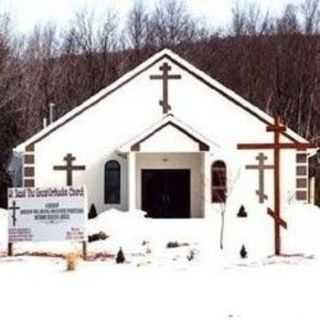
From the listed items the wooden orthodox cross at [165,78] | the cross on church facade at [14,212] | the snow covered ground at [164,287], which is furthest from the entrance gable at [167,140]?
the cross on church facade at [14,212]

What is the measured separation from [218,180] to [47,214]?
51.7 feet

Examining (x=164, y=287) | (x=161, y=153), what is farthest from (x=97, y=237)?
(x=164, y=287)

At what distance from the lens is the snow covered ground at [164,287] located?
1129 cm

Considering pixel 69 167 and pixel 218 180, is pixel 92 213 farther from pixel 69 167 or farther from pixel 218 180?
pixel 218 180

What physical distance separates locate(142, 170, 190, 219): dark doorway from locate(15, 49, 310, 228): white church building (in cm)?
4

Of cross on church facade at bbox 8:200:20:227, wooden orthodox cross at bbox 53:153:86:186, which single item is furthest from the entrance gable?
cross on church facade at bbox 8:200:20:227

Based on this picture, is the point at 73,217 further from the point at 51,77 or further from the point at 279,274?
the point at 51,77

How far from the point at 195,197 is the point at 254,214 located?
342 centimetres

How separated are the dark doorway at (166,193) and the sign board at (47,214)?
51.0ft

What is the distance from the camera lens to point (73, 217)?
63.2ft

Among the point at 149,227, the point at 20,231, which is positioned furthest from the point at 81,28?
the point at 20,231

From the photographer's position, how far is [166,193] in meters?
35.3

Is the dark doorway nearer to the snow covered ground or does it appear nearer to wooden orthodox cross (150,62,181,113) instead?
wooden orthodox cross (150,62,181,113)

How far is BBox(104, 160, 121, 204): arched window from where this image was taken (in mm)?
34969
